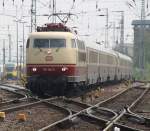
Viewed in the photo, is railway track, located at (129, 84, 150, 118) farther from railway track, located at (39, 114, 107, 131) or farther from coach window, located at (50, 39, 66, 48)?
coach window, located at (50, 39, 66, 48)

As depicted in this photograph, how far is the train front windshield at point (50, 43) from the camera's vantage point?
23.3 m

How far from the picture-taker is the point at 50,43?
23391mm

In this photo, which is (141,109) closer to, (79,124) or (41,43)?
(79,124)

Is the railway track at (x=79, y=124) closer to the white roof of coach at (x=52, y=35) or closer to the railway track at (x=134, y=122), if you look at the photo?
the railway track at (x=134, y=122)

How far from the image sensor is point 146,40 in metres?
102

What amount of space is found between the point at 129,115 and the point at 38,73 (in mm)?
9046

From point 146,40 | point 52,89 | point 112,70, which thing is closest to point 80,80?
point 52,89

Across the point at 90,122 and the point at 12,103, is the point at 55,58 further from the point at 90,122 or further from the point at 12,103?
the point at 90,122

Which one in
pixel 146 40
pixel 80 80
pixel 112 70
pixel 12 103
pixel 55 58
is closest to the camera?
pixel 12 103

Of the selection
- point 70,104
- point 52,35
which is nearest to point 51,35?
point 52,35

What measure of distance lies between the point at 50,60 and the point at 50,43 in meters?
0.89

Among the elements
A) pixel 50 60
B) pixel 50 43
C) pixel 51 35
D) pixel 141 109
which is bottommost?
pixel 141 109

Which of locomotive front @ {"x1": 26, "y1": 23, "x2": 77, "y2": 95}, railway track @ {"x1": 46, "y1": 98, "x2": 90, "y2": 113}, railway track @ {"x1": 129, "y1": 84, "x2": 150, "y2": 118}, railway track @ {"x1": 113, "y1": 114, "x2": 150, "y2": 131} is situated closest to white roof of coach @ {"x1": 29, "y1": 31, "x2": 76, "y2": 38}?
locomotive front @ {"x1": 26, "y1": 23, "x2": 77, "y2": 95}

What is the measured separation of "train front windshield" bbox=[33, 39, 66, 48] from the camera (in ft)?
76.6
